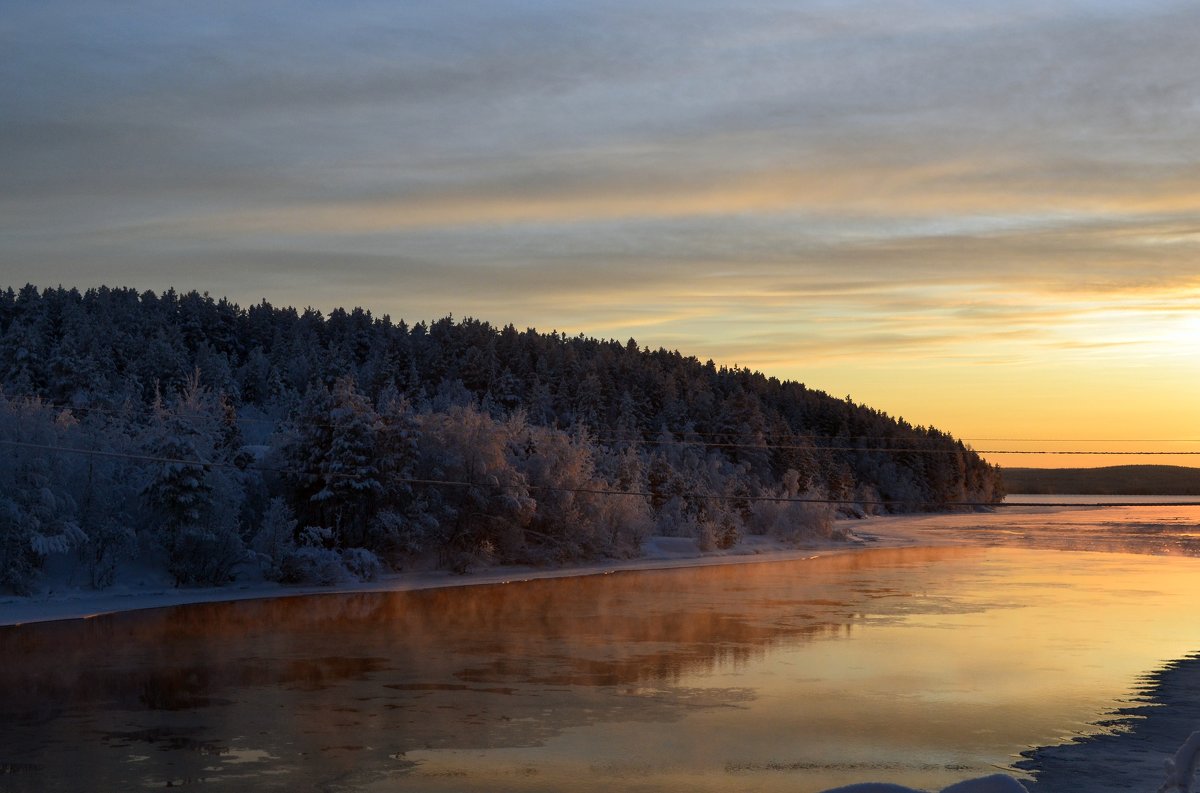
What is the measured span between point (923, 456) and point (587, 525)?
123 meters

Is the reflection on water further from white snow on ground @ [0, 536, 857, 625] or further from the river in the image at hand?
white snow on ground @ [0, 536, 857, 625]

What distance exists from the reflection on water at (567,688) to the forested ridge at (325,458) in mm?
6307

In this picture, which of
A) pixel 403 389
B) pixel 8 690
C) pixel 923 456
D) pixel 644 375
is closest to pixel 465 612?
pixel 8 690

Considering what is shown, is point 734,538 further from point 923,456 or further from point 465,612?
point 923,456

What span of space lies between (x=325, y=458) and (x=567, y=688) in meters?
31.7

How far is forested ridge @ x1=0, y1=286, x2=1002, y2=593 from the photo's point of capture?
4981 cm

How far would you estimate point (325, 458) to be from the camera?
187 ft

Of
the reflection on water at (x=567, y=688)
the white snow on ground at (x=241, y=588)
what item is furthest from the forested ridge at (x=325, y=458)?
the reflection on water at (x=567, y=688)

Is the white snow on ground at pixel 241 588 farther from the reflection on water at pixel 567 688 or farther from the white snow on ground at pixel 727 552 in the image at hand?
the reflection on water at pixel 567 688

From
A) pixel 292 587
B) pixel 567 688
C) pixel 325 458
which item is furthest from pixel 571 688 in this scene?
pixel 325 458

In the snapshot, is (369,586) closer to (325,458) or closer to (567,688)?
(325,458)

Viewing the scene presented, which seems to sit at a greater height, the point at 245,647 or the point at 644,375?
the point at 644,375

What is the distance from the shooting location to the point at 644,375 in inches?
6309

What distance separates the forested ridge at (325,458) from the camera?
4981 cm
